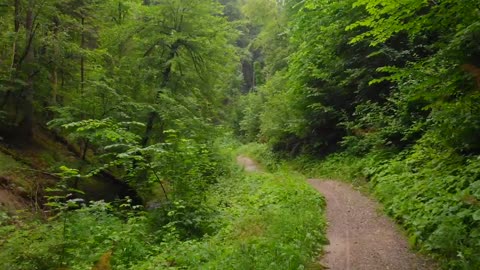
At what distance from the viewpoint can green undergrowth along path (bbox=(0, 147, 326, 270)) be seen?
20.2 ft

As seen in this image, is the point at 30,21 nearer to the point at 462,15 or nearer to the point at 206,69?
the point at 206,69

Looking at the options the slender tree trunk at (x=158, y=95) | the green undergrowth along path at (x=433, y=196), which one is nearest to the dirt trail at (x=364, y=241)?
the green undergrowth along path at (x=433, y=196)

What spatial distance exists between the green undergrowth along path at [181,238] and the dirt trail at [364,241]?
0.37 meters

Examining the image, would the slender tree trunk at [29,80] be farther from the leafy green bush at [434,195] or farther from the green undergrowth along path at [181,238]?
the leafy green bush at [434,195]

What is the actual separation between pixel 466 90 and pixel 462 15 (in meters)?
1.45

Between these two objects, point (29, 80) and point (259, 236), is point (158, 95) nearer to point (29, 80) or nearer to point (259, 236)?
point (29, 80)

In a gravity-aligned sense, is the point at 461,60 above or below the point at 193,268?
above

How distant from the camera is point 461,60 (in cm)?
627

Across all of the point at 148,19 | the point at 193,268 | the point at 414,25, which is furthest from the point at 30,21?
the point at 414,25

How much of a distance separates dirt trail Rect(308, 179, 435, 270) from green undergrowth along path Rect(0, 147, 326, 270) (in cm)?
37

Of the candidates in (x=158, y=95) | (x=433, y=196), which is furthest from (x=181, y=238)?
(x=158, y=95)

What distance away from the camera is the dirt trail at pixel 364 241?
20.5 ft

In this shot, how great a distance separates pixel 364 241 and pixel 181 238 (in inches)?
165

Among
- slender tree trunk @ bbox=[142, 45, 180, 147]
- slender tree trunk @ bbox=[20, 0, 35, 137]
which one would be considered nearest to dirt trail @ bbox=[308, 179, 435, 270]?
slender tree trunk @ bbox=[142, 45, 180, 147]
